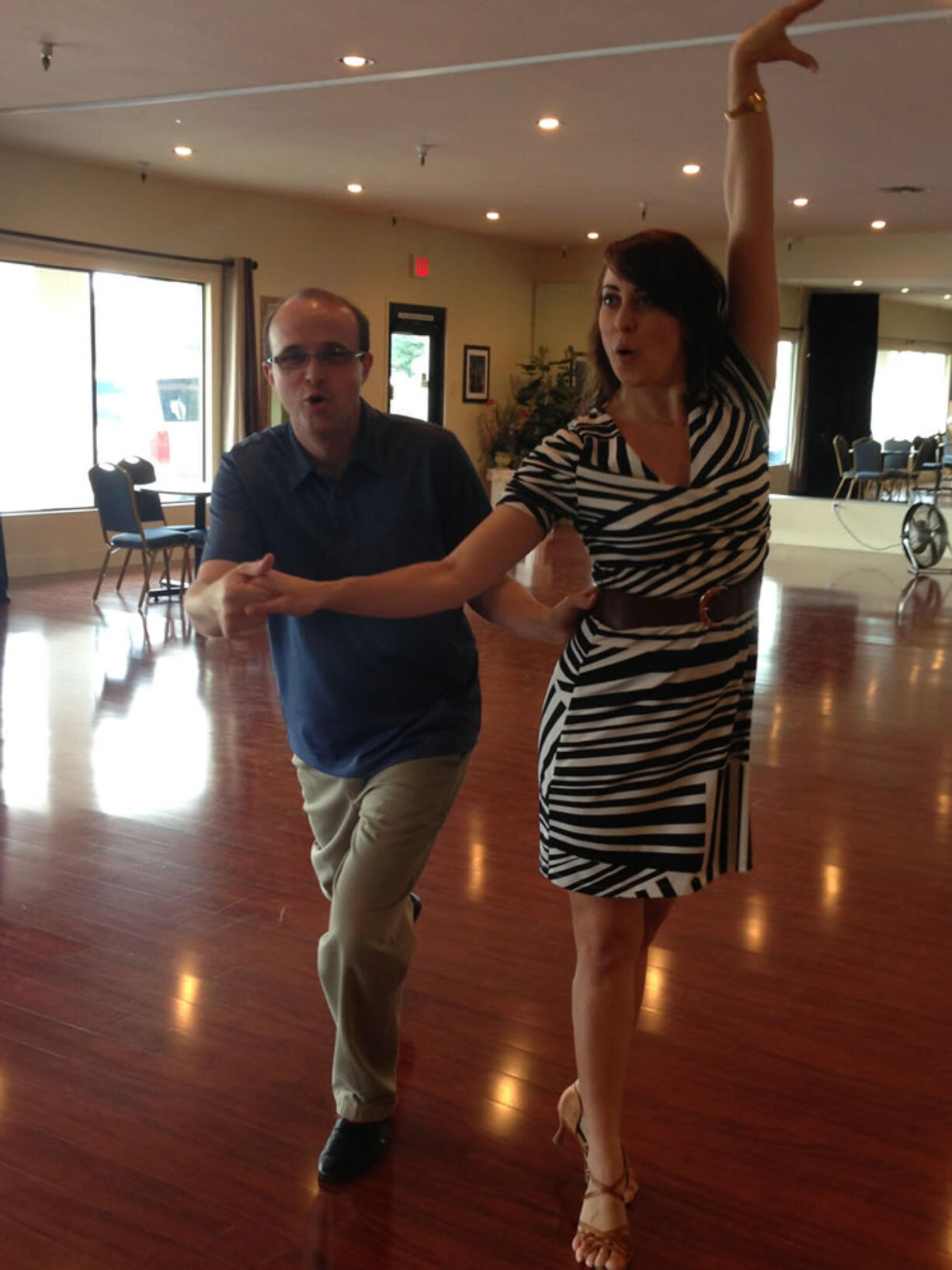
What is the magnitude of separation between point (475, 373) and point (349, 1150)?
14133mm

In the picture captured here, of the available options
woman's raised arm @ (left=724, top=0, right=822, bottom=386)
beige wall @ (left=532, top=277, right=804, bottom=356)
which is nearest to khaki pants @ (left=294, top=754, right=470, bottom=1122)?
woman's raised arm @ (left=724, top=0, right=822, bottom=386)

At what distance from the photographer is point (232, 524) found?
7.60ft

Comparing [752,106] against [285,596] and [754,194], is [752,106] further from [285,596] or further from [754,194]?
[285,596]

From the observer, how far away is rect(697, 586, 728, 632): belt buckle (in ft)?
6.32

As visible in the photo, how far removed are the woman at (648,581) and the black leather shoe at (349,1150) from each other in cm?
44

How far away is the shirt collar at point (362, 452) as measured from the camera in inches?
92.2

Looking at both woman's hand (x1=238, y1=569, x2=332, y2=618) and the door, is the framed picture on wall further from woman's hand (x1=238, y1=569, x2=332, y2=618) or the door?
woman's hand (x1=238, y1=569, x2=332, y2=618)

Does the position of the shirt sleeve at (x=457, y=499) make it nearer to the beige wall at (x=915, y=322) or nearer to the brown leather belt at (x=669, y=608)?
the brown leather belt at (x=669, y=608)

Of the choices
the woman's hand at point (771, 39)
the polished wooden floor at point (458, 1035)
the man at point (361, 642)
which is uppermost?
the woman's hand at point (771, 39)

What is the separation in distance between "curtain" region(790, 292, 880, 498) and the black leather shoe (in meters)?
14.2

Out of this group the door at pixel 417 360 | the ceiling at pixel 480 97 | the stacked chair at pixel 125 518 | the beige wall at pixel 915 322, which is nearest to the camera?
the ceiling at pixel 480 97

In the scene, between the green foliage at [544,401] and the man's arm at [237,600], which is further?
the green foliage at [544,401]

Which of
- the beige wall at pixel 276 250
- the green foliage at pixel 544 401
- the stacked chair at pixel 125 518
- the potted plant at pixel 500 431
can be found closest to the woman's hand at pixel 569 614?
the stacked chair at pixel 125 518

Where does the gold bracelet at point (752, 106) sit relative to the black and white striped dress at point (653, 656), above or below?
above
